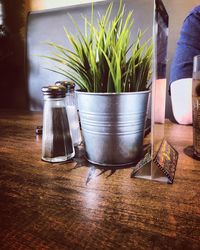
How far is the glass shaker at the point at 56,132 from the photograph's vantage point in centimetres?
58

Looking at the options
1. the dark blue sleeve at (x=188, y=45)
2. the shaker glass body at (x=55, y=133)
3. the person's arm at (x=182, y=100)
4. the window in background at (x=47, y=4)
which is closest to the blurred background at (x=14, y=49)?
the window in background at (x=47, y=4)

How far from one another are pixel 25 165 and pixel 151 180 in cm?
28

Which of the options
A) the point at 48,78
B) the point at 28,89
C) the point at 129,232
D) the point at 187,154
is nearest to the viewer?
the point at 129,232

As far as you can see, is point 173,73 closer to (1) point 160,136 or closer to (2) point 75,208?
(1) point 160,136

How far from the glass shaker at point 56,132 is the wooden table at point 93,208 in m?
0.03

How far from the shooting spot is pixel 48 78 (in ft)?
6.15

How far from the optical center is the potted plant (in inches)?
20.3

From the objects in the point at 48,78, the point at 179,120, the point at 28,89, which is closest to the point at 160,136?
the point at 179,120

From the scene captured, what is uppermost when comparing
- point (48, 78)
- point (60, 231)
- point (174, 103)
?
point (48, 78)

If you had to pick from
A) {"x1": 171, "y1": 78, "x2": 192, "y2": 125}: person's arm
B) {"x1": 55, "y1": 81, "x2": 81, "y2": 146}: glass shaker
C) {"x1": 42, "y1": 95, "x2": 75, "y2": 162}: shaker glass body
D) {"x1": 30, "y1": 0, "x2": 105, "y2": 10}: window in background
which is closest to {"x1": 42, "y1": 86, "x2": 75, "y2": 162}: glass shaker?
{"x1": 42, "y1": 95, "x2": 75, "y2": 162}: shaker glass body

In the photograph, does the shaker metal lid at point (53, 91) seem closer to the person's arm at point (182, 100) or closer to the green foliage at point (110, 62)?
the green foliage at point (110, 62)

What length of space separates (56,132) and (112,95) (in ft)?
0.54

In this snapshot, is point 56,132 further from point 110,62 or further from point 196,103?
point 196,103

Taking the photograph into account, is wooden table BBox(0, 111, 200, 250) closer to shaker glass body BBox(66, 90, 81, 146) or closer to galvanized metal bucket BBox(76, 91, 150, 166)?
galvanized metal bucket BBox(76, 91, 150, 166)
